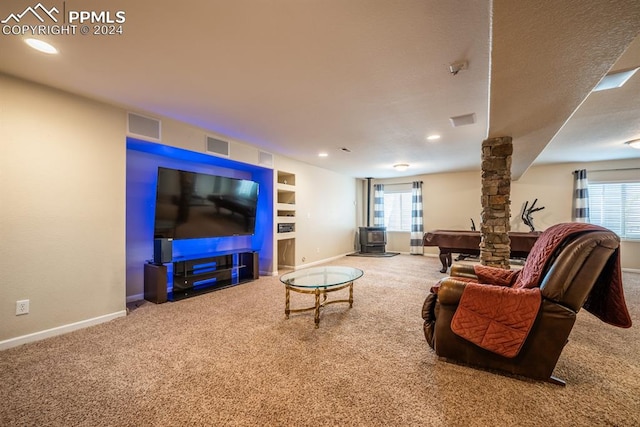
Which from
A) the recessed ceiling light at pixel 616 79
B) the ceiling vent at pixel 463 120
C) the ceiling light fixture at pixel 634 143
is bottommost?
the ceiling light fixture at pixel 634 143

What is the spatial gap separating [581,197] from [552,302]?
589cm

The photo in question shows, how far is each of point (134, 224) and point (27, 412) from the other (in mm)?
2444

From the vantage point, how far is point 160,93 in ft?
8.52

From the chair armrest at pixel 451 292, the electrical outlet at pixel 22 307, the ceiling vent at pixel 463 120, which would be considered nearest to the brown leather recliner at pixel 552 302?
the chair armrest at pixel 451 292

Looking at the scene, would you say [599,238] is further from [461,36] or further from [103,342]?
[103,342]

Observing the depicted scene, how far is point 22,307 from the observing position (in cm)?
233

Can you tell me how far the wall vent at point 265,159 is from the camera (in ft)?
15.2

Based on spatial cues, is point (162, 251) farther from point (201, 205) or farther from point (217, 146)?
point (217, 146)

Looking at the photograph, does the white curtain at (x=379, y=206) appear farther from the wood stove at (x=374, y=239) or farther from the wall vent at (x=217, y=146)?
the wall vent at (x=217, y=146)

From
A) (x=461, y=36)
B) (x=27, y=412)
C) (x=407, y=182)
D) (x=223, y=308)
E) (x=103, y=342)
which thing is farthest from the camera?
(x=407, y=182)

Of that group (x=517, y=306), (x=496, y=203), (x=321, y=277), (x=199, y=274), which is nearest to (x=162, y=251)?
(x=199, y=274)

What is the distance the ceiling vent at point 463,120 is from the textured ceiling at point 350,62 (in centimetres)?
13

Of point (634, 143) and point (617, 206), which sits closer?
point (634, 143)

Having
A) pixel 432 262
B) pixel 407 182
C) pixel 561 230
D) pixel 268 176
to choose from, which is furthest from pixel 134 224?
pixel 407 182
